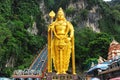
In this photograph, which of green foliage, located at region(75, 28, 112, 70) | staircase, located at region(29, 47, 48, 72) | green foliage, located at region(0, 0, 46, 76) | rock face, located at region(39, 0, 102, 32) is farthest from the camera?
rock face, located at region(39, 0, 102, 32)

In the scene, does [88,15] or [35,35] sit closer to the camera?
[35,35]

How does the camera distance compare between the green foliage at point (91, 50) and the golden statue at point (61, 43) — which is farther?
the green foliage at point (91, 50)

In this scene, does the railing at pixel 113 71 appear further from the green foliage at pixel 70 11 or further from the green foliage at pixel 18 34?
the green foliage at pixel 70 11

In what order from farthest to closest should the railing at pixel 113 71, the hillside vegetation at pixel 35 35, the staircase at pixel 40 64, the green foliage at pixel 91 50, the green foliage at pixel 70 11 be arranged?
1. the green foliage at pixel 70 11
2. the green foliage at pixel 91 50
3. the hillside vegetation at pixel 35 35
4. the staircase at pixel 40 64
5. the railing at pixel 113 71

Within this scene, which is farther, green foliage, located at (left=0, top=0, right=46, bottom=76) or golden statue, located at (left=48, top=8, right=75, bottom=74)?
green foliage, located at (left=0, top=0, right=46, bottom=76)

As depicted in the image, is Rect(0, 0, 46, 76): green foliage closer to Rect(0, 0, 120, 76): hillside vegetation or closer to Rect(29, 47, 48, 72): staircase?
Rect(0, 0, 120, 76): hillside vegetation

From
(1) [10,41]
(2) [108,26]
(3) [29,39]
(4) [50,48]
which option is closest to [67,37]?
(4) [50,48]

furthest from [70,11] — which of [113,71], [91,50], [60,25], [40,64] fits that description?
[60,25]

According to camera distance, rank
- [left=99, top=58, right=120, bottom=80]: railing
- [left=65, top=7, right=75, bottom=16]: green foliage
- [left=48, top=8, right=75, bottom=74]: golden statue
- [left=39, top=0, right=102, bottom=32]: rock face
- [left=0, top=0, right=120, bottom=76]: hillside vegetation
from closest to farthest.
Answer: [left=48, top=8, right=75, bottom=74]: golden statue < [left=99, top=58, right=120, bottom=80]: railing < [left=0, top=0, right=120, bottom=76]: hillside vegetation < [left=39, top=0, right=102, bottom=32]: rock face < [left=65, top=7, right=75, bottom=16]: green foliage

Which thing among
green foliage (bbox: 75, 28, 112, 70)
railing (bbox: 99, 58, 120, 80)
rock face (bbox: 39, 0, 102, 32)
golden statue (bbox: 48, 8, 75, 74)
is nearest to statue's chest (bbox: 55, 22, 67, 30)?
golden statue (bbox: 48, 8, 75, 74)

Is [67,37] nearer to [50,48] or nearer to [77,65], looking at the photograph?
[50,48]

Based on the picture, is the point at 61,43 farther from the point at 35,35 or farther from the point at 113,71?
the point at 35,35

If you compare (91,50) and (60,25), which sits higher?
(60,25)

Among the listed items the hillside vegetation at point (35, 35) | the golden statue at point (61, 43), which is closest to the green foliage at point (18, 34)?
the hillside vegetation at point (35, 35)
